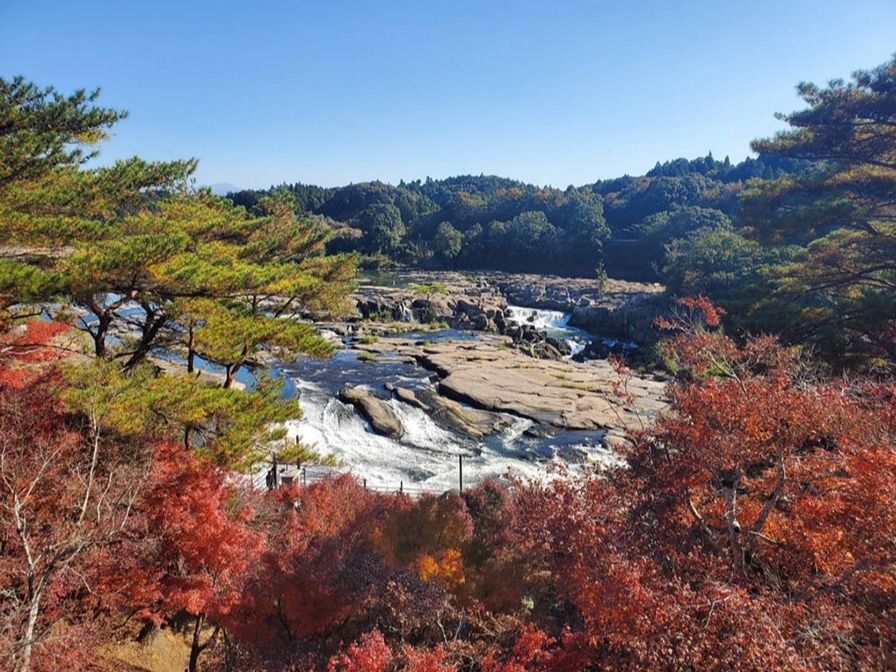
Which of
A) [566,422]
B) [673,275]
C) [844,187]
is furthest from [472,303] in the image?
[844,187]

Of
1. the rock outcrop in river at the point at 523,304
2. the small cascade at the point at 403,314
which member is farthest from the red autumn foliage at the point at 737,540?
the small cascade at the point at 403,314

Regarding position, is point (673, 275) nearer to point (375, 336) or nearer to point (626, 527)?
point (375, 336)

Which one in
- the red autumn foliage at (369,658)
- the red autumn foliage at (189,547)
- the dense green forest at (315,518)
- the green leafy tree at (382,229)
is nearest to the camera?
the red autumn foliage at (369,658)

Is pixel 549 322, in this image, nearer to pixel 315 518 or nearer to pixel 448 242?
pixel 448 242

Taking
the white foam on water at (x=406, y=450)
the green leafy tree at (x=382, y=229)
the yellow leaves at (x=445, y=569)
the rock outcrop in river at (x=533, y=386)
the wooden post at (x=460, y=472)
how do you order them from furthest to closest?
1. the green leafy tree at (x=382, y=229)
2. the rock outcrop in river at (x=533, y=386)
3. the white foam on water at (x=406, y=450)
4. the wooden post at (x=460, y=472)
5. the yellow leaves at (x=445, y=569)

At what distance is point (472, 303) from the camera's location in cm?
5600

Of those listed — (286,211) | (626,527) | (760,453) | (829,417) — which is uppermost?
(286,211)

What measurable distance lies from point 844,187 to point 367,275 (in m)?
76.6

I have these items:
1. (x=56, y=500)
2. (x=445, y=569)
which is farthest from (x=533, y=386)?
(x=56, y=500)

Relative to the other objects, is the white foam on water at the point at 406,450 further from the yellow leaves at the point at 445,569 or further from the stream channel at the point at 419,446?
the yellow leaves at the point at 445,569

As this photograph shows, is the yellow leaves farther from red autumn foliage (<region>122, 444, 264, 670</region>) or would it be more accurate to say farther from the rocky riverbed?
the rocky riverbed

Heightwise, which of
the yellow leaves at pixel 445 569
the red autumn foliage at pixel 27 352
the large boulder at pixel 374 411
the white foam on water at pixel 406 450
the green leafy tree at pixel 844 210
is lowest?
the white foam on water at pixel 406 450

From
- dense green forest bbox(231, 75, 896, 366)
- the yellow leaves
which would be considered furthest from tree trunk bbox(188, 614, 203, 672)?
dense green forest bbox(231, 75, 896, 366)

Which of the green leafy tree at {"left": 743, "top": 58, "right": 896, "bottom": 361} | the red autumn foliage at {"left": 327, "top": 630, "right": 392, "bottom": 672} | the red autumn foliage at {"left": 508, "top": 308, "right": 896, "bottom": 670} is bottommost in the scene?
the red autumn foliage at {"left": 327, "top": 630, "right": 392, "bottom": 672}
